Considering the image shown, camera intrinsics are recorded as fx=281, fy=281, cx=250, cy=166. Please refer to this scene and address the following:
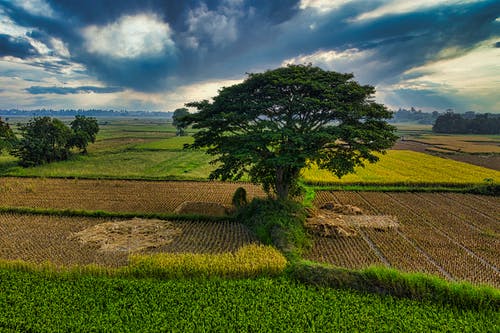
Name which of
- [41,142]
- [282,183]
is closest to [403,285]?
[282,183]

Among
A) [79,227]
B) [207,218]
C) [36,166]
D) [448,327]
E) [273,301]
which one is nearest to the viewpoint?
[448,327]

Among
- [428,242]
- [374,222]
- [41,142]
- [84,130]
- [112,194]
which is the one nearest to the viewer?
[428,242]

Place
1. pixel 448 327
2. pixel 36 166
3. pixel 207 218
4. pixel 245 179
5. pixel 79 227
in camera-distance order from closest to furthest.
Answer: pixel 448 327 → pixel 79 227 → pixel 207 218 → pixel 245 179 → pixel 36 166

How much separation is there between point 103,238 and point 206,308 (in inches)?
396

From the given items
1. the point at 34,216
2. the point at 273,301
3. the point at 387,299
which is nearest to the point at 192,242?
the point at 273,301

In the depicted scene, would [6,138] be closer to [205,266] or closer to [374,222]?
[205,266]

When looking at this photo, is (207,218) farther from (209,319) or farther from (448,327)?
(448,327)

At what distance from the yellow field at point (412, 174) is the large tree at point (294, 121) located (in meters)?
10.2

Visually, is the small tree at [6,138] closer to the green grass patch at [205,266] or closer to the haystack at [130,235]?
the haystack at [130,235]

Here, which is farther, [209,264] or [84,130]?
[84,130]

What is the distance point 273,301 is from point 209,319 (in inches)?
89.7

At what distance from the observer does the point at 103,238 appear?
16.3 m

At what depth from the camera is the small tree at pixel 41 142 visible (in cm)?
4162

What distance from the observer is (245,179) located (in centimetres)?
3488
